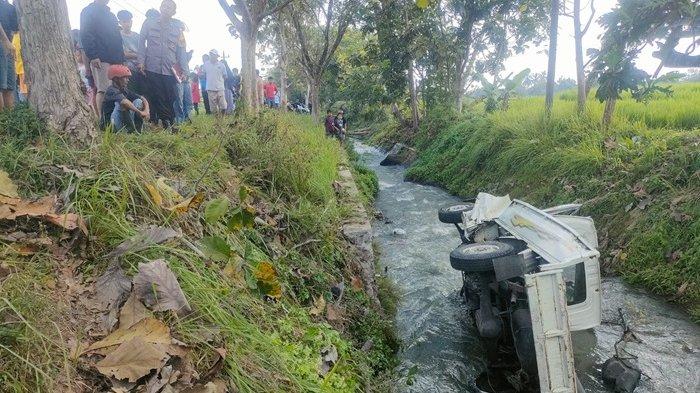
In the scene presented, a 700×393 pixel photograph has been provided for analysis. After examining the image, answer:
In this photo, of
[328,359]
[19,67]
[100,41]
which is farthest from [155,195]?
[19,67]

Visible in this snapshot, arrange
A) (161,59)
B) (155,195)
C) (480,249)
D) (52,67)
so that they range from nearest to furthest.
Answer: (155,195) → (52,67) → (480,249) → (161,59)

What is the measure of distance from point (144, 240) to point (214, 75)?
798 cm

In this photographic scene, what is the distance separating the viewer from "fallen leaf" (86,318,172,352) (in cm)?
212

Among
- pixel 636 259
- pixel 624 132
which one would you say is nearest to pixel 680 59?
pixel 636 259

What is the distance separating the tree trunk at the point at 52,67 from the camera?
11.5 feet

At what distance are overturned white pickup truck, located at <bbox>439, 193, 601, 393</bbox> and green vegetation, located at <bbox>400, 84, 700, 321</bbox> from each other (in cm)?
223

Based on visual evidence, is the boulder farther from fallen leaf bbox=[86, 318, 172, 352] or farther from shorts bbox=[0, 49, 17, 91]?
fallen leaf bbox=[86, 318, 172, 352]

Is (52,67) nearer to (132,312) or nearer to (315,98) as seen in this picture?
→ (132,312)

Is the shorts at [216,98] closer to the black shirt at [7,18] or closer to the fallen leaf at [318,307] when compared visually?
the black shirt at [7,18]

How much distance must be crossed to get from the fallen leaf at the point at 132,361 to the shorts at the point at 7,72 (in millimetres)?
4343

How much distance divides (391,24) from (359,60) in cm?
358

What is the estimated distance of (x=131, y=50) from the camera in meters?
7.88

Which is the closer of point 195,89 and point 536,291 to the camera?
point 536,291

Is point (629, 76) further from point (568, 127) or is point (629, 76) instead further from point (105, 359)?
point (105, 359)
